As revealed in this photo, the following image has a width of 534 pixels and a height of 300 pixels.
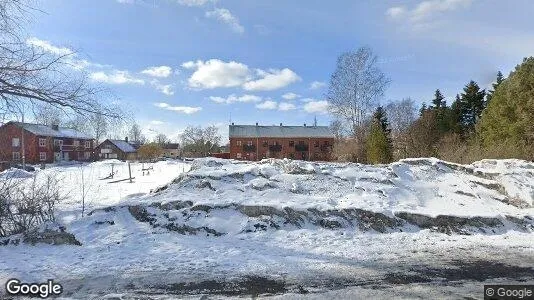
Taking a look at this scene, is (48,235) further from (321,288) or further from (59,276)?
(321,288)

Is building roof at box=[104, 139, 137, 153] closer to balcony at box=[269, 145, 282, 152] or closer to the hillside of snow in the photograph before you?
balcony at box=[269, 145, 282, 152]

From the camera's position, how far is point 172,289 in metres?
5.41

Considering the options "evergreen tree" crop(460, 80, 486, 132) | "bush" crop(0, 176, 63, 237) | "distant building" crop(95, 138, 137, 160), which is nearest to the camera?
"bush" crop(0, 176, 63, 237)

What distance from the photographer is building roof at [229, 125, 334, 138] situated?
67062 mm

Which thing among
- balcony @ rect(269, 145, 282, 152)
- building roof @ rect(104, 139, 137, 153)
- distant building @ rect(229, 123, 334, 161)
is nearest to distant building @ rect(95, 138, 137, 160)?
building roof @ rect(104, 139, 137, 153)

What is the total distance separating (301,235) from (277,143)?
59.3m

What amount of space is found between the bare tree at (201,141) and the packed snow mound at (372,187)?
2445 inches

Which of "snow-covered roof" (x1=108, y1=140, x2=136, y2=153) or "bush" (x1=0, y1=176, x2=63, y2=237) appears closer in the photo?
"bush" (x1=0, y1=176, x2=63, y2=237)

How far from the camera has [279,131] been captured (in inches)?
2731

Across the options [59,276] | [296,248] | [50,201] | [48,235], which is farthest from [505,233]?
[50,201]

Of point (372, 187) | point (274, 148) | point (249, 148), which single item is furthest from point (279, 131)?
point (372, 187)

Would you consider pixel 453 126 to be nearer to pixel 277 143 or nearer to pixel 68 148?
pixel 277 143

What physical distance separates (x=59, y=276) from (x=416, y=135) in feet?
109

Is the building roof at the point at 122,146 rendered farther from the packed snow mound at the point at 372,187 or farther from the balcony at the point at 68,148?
the packed snow mound at the point at 372,187
